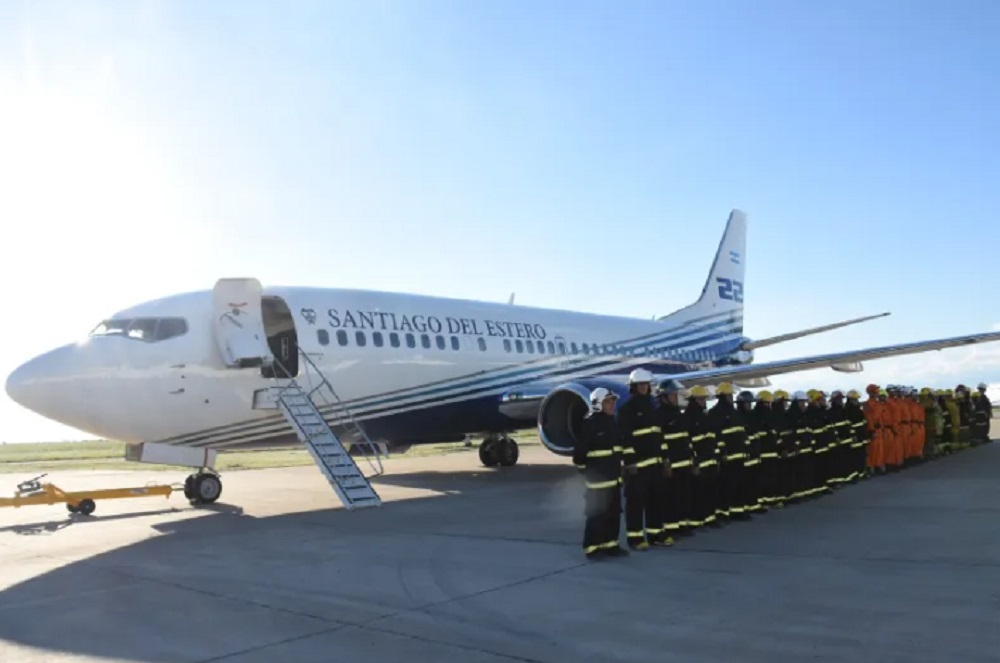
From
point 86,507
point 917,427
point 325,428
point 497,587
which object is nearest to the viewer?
point 497,587

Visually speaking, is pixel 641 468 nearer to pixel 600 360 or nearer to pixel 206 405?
pixel 206 405

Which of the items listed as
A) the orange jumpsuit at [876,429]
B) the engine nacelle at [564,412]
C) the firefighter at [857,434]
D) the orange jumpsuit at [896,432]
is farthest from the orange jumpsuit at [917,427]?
the engine nacelle at [564,412]

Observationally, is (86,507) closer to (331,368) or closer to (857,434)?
(331,368)

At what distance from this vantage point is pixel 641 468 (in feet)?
28.1

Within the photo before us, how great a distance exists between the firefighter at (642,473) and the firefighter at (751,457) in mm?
1865

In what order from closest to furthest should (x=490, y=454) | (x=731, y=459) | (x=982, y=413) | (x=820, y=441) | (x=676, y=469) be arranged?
(x=676, y=469) → (x=731, y=459) → (x=820, y=441) → (x=490, y=454) → (x=982, y=413)

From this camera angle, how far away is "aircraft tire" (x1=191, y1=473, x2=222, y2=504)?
12.9 metres

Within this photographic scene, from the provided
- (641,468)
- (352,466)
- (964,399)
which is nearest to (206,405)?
(352,466)

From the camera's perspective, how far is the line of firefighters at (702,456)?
8.23 metres

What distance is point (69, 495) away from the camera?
1220 centimetres

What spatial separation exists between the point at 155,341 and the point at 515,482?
23.2 feet

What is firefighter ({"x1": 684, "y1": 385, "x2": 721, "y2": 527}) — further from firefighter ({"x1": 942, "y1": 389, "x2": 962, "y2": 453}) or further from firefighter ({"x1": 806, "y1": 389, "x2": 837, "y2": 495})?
firefighter ({"x1": 942, "y1": 389, "x2": 962, "y2": 453})

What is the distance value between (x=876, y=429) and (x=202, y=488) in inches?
448

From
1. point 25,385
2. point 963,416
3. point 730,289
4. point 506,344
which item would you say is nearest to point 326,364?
point 25,385
